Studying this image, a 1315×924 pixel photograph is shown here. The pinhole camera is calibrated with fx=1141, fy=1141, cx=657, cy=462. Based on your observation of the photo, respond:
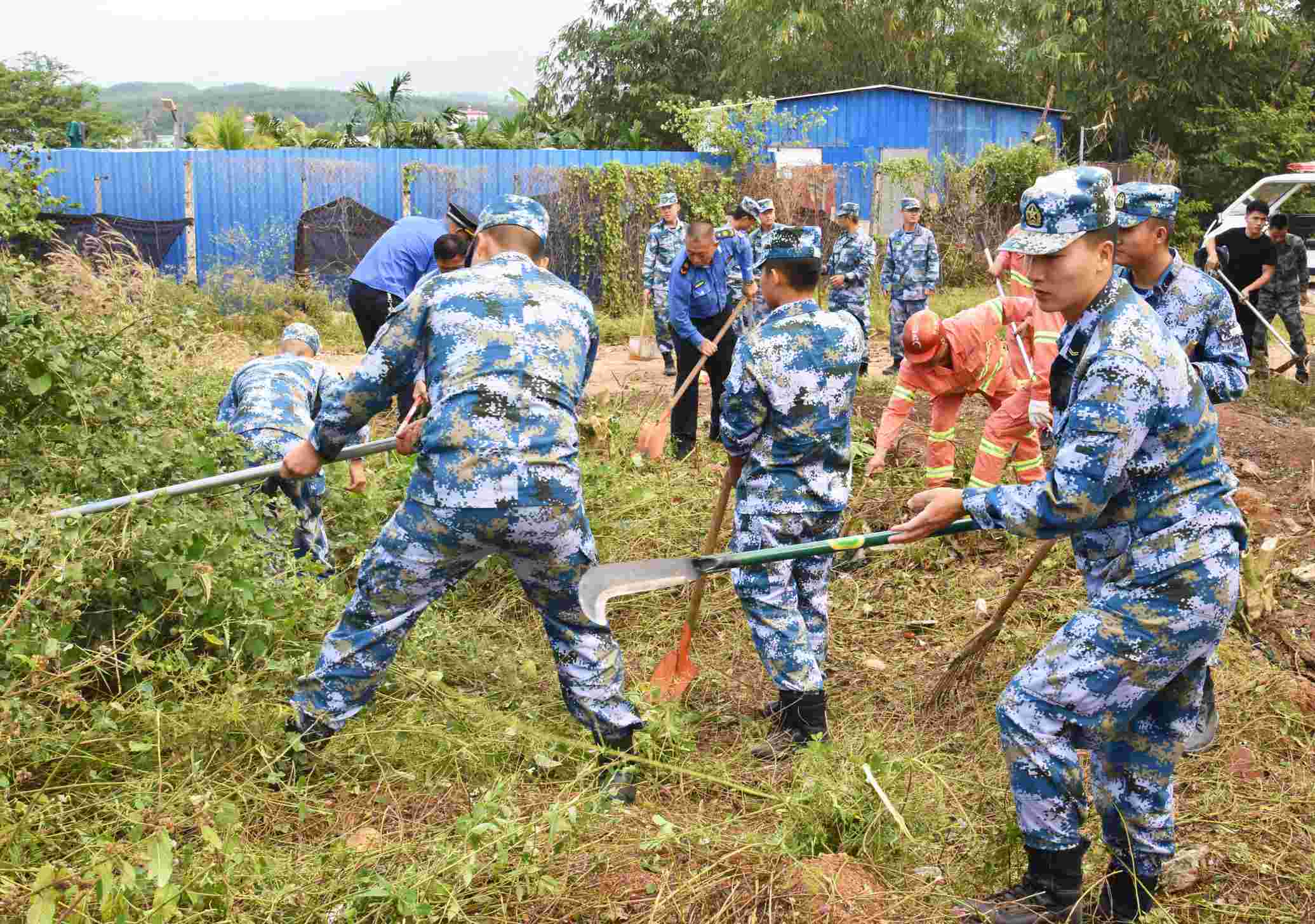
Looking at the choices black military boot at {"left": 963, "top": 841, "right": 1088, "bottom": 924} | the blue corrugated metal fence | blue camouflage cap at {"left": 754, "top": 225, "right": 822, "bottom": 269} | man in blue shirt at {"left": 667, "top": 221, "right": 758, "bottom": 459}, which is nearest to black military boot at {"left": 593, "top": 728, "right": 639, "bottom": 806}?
black military boot at {"left": 963, "top": 841, "right": 1088, "bottom": 924}

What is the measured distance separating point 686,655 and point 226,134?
843 inches

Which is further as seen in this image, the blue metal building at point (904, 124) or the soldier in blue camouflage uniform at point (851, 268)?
the blue metal building at point (904, 124)

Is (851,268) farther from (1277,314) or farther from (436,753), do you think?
(436,753)

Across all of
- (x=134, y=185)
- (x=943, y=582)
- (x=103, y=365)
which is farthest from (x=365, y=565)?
(x=134, y=185)

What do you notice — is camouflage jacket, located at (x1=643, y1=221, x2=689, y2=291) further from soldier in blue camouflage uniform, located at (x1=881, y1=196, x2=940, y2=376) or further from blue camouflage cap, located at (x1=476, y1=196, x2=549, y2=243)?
blue camouflage cap, located at (x1=476, y1=196, x2=549, y2=243)

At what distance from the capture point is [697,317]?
8.55 metres

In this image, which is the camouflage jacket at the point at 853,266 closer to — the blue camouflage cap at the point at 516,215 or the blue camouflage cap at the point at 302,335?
the blue camouflage cap at the point at 302,335

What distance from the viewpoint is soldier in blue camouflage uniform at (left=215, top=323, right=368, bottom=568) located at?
5.16 metres

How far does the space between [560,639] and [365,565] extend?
67 cm

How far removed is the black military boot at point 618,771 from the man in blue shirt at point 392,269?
4354 millimetres

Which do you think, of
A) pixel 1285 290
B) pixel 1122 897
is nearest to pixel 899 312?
pixel 1285 290

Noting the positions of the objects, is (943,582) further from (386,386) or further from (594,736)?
(386,386)

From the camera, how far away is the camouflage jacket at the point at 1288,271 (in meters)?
11.1

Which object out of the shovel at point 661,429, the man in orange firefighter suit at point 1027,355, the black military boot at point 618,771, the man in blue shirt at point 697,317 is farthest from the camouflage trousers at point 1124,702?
the man in blue shirt at point 697,317
